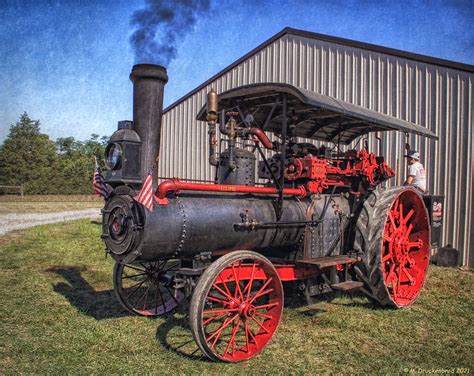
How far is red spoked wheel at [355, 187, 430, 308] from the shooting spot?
5.36 metres

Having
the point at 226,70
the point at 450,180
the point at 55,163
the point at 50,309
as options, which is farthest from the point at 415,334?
the point at 55,163

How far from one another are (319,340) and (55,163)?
35429mm

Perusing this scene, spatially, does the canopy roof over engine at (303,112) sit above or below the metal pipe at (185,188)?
above

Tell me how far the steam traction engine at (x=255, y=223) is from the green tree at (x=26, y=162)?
29399mm

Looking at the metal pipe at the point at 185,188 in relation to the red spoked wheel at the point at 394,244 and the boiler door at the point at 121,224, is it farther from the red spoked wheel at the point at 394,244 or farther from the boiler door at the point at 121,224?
the red spoked wheel at the point at 394,244

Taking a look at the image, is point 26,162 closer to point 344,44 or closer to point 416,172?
point 344,44

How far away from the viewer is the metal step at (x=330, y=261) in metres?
4.77

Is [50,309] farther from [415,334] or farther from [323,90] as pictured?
[323,90]

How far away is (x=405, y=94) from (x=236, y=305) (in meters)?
7.11

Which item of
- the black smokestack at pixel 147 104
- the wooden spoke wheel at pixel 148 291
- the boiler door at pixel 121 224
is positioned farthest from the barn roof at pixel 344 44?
the boiler door at pixel 121 224

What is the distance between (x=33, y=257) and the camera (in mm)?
9031

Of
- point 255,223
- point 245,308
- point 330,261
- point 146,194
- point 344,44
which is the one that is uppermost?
point 344,44

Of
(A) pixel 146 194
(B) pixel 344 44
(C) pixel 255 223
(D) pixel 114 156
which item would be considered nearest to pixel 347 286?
(C) pixel 255 223

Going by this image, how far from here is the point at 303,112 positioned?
612 centimetres
